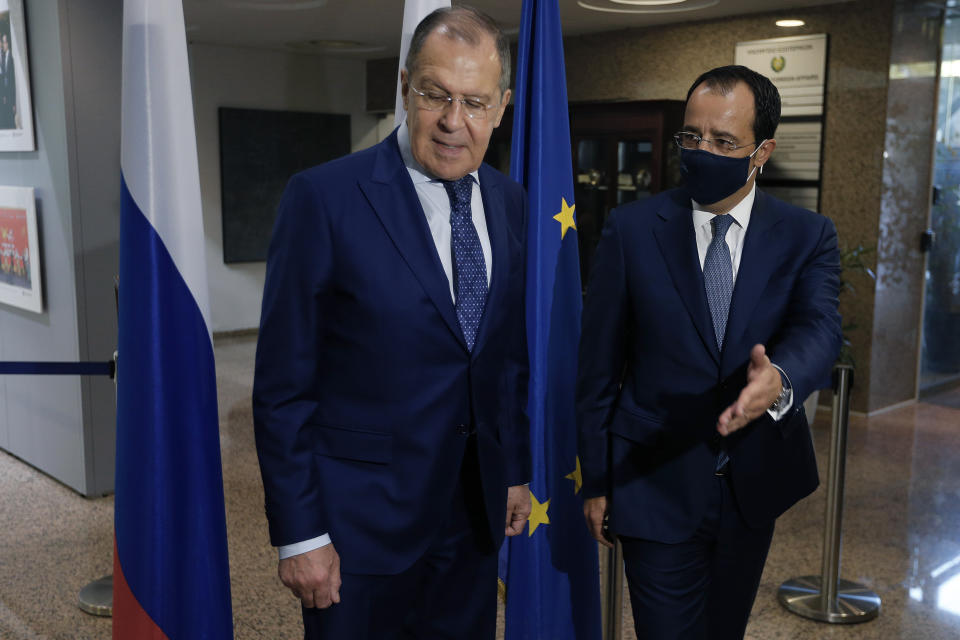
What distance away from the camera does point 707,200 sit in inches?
67.5

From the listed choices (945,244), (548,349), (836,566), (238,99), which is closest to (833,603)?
(836,566)

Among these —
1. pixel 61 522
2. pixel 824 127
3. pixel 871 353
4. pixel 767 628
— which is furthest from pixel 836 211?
pixel 61 522

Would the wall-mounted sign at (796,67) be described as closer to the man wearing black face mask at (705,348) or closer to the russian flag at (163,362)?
the man wearing black face mask at (705,348)

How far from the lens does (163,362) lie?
6.09 ft

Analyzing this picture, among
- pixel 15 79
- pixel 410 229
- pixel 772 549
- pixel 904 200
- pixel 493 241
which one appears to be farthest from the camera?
pixel 904 200

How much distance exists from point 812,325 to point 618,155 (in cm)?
517

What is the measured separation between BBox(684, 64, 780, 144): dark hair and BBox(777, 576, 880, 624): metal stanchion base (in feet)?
6.60

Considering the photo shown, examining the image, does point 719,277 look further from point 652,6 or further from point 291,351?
point 652,6

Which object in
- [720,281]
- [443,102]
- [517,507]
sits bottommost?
[517,507]

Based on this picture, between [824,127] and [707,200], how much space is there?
4642 millimetres

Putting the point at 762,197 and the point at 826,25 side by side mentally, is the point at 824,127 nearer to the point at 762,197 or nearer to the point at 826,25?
the point at 826,25

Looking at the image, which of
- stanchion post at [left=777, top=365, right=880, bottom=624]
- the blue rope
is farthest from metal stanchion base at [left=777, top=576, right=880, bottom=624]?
the blue rope

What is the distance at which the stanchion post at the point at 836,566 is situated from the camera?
3.04 metres

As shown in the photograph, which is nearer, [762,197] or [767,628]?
[762,197]
